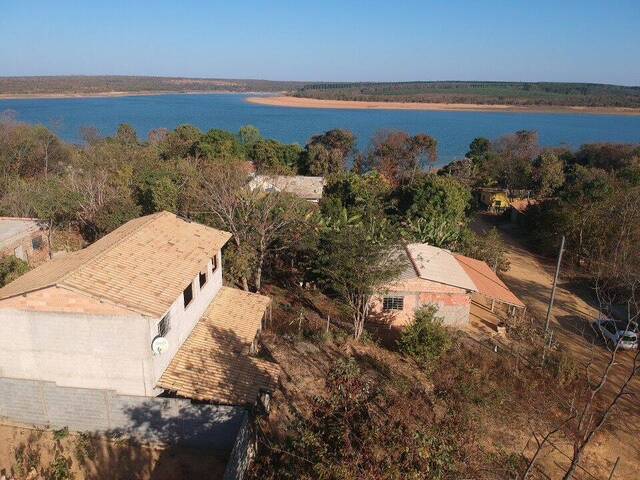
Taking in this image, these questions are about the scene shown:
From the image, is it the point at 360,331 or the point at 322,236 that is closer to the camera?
the point at 360,331

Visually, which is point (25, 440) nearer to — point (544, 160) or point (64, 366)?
point (64, 366)

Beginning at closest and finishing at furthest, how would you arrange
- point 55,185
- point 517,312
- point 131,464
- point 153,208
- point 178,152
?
point 131,464 → point 517,312 → point 153,208 → point 55,185 → point 178,152

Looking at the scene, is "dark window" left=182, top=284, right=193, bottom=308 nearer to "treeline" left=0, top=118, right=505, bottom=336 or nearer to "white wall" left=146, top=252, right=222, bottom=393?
"white wall" left=146, top=252, right=222, bottom=393

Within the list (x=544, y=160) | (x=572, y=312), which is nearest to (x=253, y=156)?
(x=544, y=160)

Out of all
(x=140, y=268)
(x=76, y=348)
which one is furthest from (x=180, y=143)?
(x=76, y=348)

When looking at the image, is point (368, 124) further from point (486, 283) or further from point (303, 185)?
point (486, 283)
